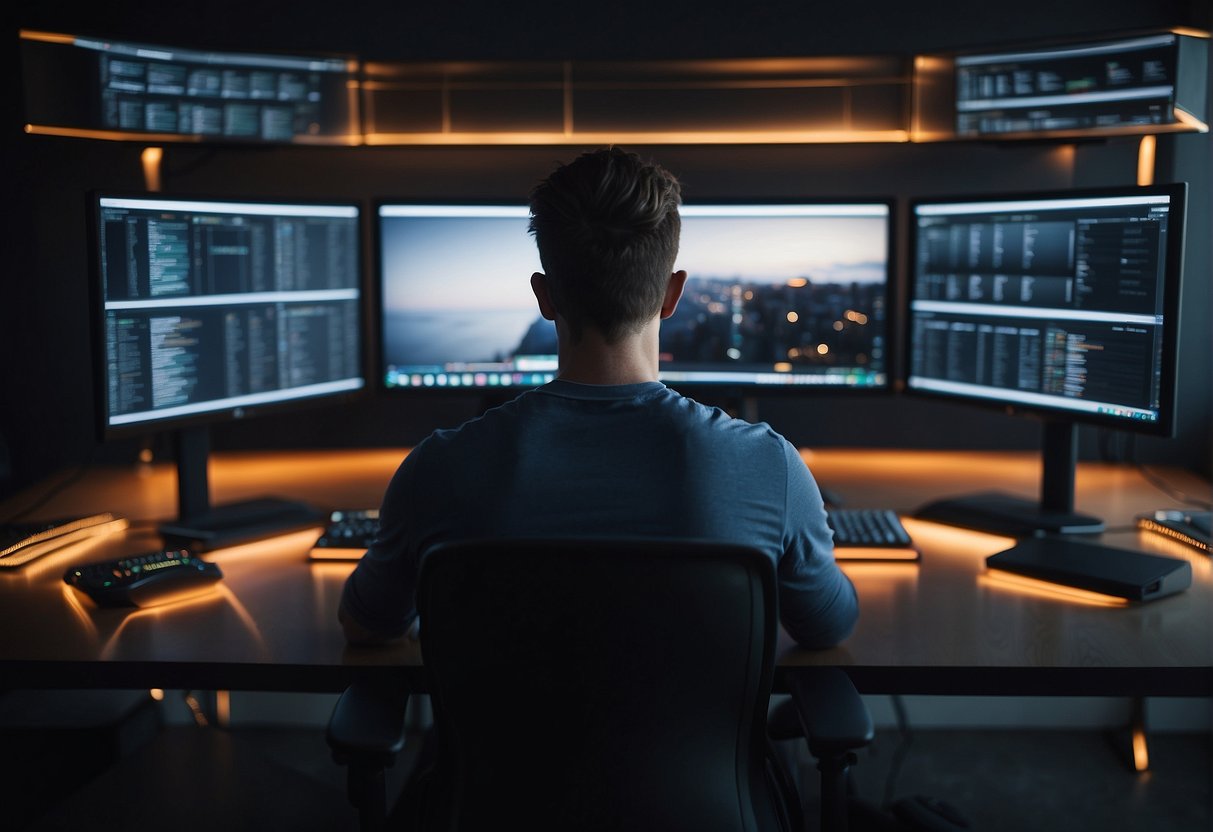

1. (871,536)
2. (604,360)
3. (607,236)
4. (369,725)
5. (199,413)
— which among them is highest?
(607,236)

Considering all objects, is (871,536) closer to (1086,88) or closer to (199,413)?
(1086,88)

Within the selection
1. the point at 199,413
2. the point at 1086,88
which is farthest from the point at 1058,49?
the point at 199,413

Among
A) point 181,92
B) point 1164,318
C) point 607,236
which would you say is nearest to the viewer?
point 607,236

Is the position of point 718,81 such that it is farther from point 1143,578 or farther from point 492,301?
point 1143,578

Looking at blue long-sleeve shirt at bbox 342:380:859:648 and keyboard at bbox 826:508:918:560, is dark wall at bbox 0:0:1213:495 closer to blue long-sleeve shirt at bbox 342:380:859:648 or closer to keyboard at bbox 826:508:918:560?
keyboard at bbox 826:508:918:560

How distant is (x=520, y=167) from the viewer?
264cm

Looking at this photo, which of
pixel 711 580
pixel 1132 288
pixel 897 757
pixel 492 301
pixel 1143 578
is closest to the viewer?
pixel 711 580

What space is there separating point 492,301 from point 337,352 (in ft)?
Result: 1.11

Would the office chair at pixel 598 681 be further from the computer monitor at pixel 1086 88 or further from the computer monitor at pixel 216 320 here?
the computer monitor at pixel 1086 88

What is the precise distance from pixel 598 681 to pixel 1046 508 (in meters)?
1.29

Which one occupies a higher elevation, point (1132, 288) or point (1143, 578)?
point (1132, 288)

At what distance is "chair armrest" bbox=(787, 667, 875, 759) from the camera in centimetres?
125

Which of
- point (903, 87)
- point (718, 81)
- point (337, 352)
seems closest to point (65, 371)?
point (337, 352)

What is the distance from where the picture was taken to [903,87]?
2512 millimetres
